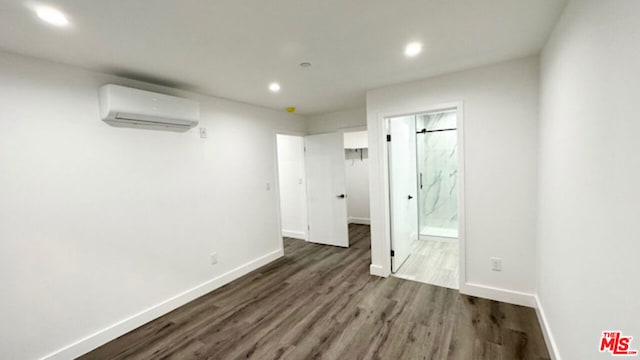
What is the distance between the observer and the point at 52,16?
1509 mm

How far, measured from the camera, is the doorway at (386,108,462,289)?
3.45m

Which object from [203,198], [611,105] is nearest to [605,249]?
[611,105]

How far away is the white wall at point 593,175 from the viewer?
36.4 inches

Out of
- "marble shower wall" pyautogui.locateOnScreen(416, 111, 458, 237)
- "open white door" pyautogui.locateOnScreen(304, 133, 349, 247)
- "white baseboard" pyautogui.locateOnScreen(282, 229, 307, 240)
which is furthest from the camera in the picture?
"white baseboard" pyautogui.locateOnScreen(282, 229, 307, 240)

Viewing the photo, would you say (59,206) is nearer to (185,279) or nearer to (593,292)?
(185,279)

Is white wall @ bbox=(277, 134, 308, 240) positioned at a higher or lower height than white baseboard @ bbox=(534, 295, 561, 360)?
higher

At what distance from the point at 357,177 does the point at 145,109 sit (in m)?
4.92

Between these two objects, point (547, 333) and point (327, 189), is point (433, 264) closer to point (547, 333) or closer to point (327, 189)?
point (547, 333)

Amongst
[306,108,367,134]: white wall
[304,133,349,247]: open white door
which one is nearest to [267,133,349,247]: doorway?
[304,133,349,247]: open white door

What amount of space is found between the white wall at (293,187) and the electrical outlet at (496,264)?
3164 millimetres

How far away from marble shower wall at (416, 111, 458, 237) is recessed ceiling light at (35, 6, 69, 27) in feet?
15.9

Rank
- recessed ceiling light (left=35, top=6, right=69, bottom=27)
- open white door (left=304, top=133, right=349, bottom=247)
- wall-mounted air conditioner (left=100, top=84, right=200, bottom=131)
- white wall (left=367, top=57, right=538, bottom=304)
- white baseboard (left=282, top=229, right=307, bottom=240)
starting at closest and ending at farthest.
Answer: recessed ceiling light (left=35, top=6, right=69, bottom=27), wall-mounted air conditioner (left=100, top=84, right=200, bottom=131), white wall (left=367, top=57, right=538, bottom=304), open white door (left=304, top=133, right=349, bottom=247), white baseboard (left=282, top=229, right=307, bottom=240)

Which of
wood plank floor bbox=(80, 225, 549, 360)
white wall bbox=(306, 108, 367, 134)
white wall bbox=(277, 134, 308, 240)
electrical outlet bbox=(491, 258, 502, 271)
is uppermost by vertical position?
white wall bbox=(306, 108, 367, 134)

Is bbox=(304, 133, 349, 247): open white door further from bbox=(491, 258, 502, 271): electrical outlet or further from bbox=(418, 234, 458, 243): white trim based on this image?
bbox=(491, 258, 502, 271): electrical outlet
